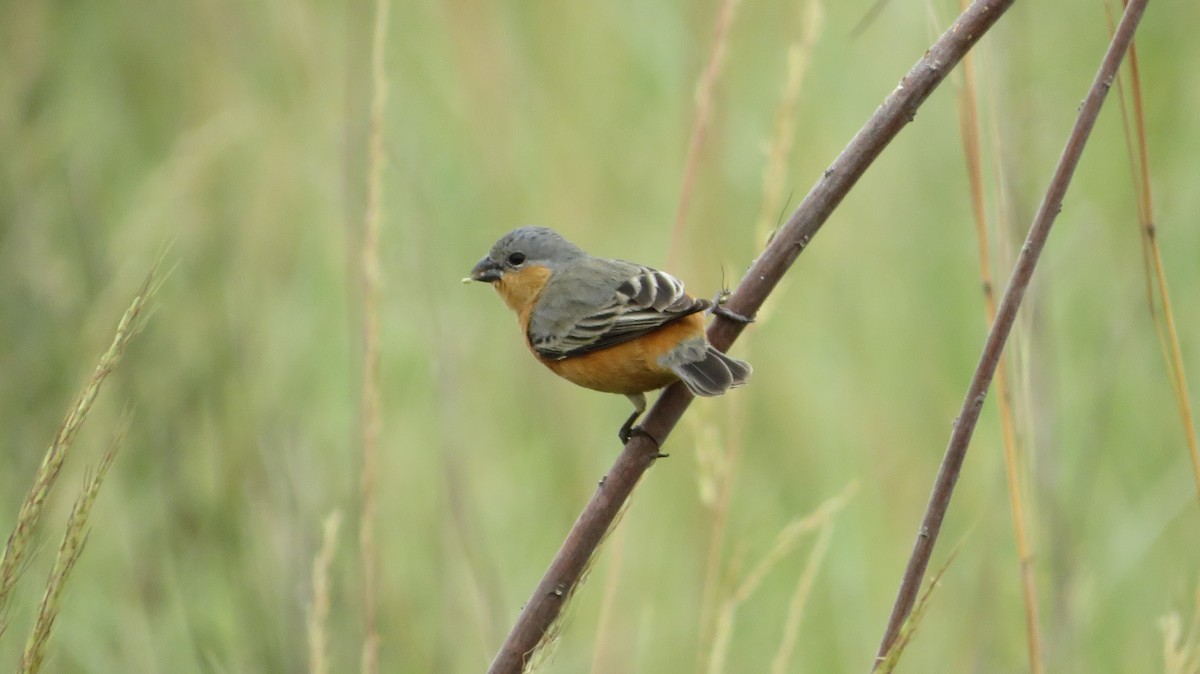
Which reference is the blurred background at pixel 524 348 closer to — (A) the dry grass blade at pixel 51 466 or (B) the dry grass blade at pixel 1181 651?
(B) the dry grass blade at pixel 1181 651

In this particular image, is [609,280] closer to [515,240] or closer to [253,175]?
[515,240]

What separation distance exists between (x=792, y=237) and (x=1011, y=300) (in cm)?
31

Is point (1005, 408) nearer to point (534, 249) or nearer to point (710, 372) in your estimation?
point (710, 372)

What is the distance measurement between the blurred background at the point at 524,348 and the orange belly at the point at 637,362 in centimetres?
13

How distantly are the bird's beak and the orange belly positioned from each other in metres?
0.71

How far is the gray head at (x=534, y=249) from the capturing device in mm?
3572

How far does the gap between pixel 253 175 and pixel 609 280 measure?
180 centimetres

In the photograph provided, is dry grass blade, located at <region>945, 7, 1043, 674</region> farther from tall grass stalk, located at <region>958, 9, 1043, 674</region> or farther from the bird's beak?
the bird's beak

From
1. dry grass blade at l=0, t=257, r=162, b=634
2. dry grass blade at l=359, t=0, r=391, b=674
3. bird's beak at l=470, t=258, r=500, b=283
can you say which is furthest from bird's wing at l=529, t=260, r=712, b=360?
dry grass blade at l=0, t=257, r=162, b=634

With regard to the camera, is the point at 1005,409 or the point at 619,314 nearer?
the point at 1005,409

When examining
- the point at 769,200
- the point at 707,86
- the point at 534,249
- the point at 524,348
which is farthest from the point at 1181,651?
the point at 524,348

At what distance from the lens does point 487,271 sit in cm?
368

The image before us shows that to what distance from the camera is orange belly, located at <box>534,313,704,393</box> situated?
9.25ft

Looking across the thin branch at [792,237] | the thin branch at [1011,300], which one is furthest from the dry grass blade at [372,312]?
the thin branch at [1011,300]
